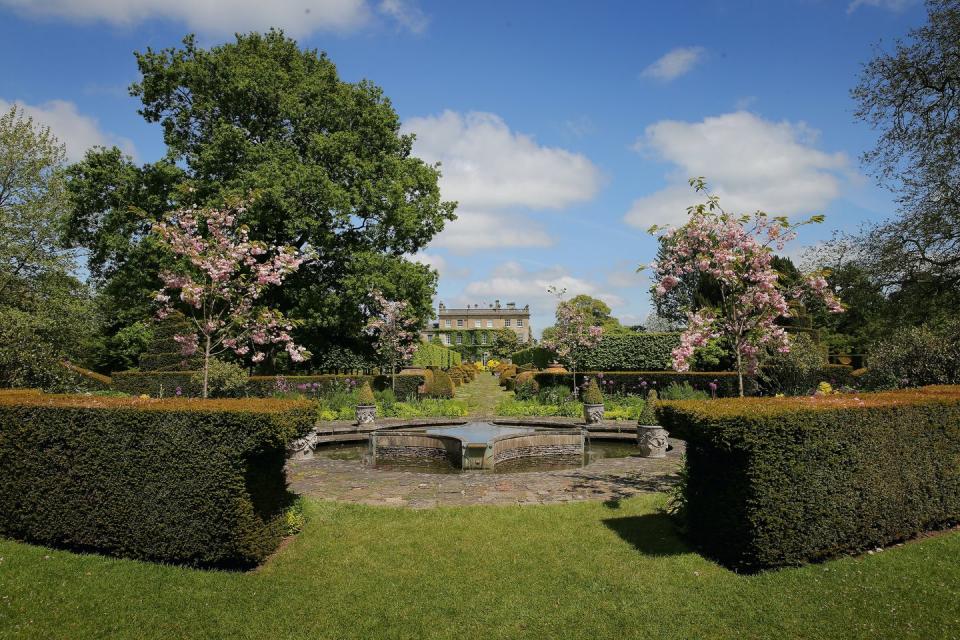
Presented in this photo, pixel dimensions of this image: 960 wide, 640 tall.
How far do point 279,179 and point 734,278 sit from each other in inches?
692

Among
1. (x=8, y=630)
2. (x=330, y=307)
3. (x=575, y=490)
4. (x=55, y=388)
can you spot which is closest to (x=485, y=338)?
(x=330, y=307)

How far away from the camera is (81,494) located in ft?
18.9

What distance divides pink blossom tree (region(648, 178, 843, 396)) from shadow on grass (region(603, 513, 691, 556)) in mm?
2797

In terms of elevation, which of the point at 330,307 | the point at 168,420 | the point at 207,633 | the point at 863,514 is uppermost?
the point at 330,307

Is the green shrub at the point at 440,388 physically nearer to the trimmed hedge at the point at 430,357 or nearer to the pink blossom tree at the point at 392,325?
the pink blossom tree at the point at 392,325

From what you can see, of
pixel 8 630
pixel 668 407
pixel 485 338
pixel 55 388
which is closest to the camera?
pixel 8 630

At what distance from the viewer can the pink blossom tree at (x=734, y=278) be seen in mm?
8578

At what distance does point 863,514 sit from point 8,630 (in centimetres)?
789

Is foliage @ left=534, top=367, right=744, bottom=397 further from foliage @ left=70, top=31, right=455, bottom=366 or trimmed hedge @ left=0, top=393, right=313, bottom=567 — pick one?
trimmed hedge @ left=0, top=393, right=313, bottom=567

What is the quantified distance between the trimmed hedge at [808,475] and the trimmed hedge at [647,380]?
1318 cm

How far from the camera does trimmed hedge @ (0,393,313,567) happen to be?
5.35m

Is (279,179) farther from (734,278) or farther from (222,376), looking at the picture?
(734,278)

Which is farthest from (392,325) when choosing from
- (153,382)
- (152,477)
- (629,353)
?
(152,477)

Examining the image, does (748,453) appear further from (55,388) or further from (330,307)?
(330,307)
